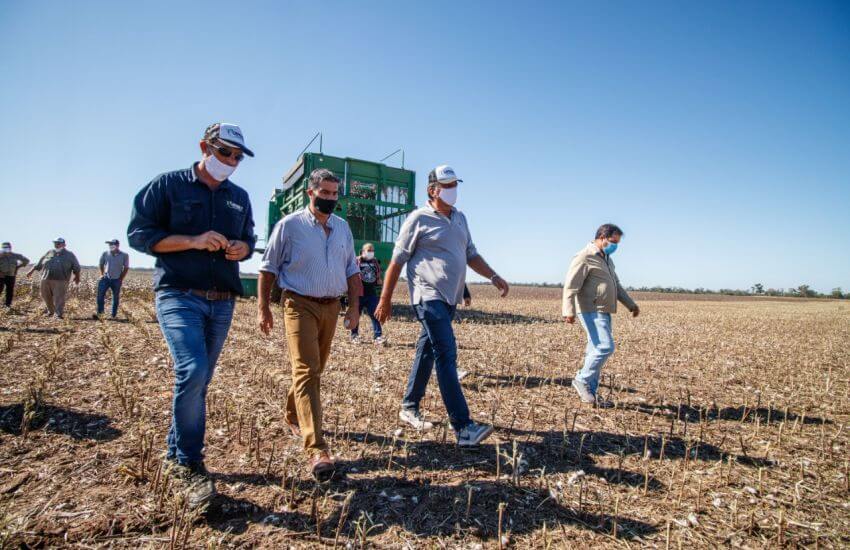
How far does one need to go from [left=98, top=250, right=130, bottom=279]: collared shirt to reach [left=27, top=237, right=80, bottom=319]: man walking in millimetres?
580

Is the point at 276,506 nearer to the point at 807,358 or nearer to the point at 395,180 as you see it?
the point at 807,358

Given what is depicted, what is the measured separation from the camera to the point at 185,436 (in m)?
2.59

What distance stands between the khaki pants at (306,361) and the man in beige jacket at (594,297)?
11.0 ft

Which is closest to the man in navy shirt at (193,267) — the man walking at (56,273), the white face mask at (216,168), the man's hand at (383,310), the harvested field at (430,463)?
the white face mask at (216,168)

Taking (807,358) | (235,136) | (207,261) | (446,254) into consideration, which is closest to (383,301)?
(446,254)

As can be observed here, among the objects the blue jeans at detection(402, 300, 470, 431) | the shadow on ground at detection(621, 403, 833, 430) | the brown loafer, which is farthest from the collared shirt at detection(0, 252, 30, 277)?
the shadow on ground at detection(621, 403, 833, 430)

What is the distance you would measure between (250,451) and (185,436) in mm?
847

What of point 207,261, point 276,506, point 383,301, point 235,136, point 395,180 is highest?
point 395,180

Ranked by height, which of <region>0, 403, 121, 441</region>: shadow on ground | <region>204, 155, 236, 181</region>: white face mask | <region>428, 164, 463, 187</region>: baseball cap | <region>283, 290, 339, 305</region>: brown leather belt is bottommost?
<region>0, 403, 121, 441</region>: shadow on ground

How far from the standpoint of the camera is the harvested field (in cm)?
250

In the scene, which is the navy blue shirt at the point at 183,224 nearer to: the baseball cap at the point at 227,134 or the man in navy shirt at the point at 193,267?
the man in navy shirt at the point at 193,267

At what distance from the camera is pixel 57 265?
10.6 metres

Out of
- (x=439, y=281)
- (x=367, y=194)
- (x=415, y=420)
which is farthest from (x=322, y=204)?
(x=367, y=194)

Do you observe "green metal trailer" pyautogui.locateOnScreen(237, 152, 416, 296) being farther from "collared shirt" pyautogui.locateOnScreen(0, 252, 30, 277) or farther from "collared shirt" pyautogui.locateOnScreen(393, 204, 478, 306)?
"collared shirt" pyautogui.locateOnScreen(393, 204, 478, 306)
